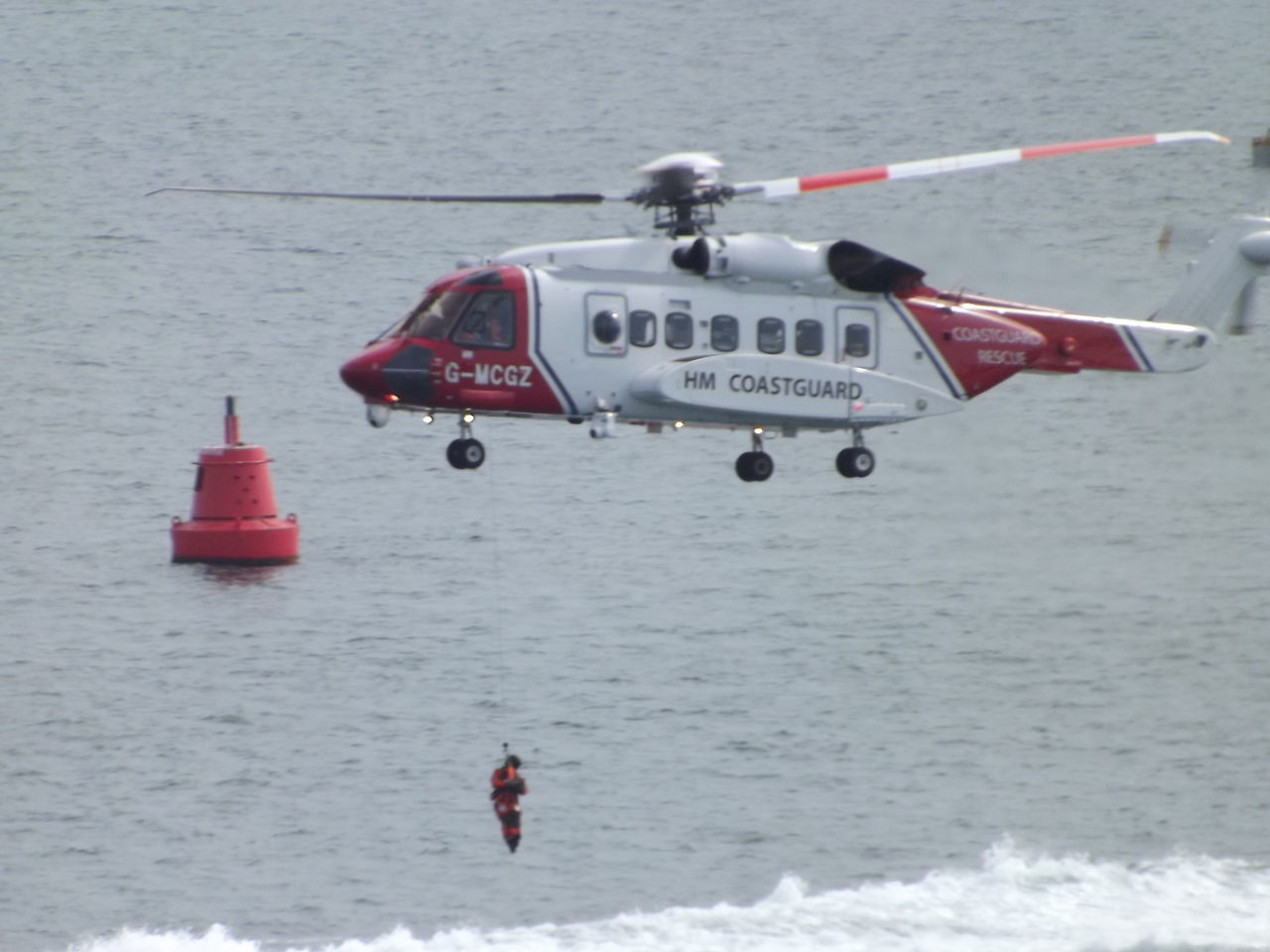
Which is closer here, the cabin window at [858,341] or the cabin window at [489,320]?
the cabin window at [489,320]

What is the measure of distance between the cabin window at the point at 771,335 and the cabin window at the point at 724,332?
1.01 feet

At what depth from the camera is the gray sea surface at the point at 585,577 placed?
43.8 m

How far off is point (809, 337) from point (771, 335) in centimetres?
51

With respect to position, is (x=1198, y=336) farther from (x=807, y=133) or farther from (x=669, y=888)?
(x=807, y=133)

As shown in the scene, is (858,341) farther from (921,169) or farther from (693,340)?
(921,169)

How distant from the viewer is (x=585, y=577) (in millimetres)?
60719

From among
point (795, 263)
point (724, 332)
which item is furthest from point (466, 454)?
point (795, 263)

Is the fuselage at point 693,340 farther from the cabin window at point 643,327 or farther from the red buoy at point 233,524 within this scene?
the red buoy at point 233,524

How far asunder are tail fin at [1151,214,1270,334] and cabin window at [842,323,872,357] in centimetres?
522

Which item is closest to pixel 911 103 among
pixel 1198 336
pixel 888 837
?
pixel 888 837

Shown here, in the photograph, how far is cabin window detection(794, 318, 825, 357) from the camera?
24062mm

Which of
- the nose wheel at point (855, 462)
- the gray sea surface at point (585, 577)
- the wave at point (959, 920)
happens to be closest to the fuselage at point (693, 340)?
the nose wheel at point (855, 462)

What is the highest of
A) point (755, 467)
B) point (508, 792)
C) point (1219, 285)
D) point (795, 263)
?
point (1219, 285)

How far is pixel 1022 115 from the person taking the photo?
11062 centimetres
